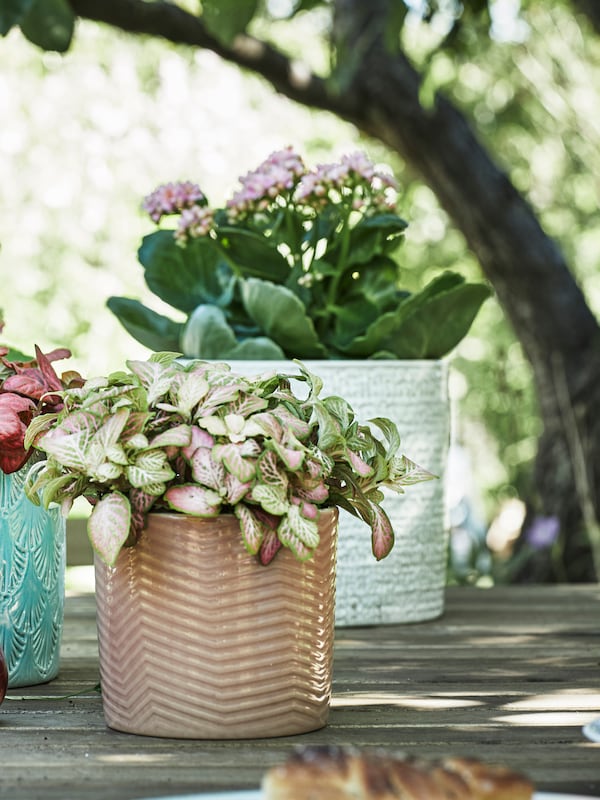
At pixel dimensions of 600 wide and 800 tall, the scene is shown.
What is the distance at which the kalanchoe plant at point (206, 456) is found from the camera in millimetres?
782

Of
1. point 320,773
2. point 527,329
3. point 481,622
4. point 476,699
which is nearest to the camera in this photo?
point 320,773

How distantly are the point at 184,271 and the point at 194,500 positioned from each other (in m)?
0.73

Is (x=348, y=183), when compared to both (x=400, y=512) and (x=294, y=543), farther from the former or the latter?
(x=294, y=543)

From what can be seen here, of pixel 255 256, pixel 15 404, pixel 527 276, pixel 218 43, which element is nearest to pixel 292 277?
pixel 255 256

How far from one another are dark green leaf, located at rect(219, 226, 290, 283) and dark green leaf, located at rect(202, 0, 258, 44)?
405 mm

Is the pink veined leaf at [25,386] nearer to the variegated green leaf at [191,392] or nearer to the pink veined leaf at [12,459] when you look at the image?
the pink veined leaf at [12,459]

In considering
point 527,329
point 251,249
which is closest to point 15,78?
point 527,329

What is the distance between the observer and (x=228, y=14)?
5.45 ft

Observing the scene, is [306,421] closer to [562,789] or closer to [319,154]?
[562,789]

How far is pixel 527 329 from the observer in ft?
9.62

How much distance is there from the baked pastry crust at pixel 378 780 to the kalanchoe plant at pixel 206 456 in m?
0.28

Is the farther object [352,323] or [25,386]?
[352,323]

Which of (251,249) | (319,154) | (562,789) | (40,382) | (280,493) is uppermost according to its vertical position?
(319,154)

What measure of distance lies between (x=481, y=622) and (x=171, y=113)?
235 inches
